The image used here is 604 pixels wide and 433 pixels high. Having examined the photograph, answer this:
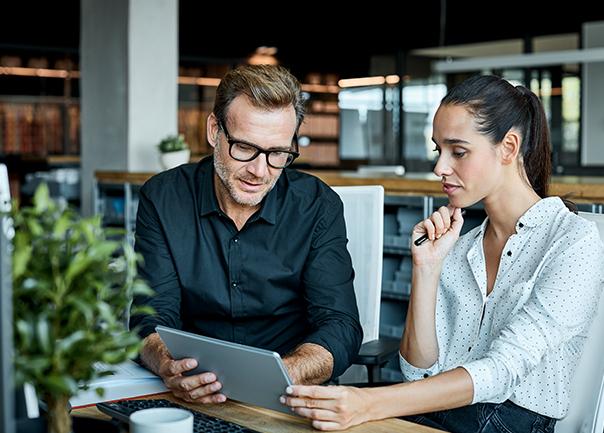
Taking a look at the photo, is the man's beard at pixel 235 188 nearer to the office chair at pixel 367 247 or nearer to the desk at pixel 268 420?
the office chair at pixel 367 247

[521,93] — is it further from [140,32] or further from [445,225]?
[140,32]

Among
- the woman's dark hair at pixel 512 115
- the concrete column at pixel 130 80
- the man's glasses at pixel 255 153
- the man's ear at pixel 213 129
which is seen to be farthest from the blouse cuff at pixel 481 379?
the concrete column at pixel 130 80

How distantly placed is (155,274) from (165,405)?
2.02 feet

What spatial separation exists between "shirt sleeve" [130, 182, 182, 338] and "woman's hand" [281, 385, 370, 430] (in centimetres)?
64

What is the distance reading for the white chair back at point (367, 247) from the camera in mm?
2402

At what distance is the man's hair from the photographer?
2.05 meters

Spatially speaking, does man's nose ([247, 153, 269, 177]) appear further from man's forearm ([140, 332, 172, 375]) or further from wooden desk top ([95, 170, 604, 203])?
wooden desk top ([95, 170, 604, 203])

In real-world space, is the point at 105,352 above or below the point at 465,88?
below

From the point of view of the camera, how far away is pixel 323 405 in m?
1.42

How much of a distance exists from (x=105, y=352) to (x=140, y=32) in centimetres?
537

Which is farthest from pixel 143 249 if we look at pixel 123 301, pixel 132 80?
pixel 132 80

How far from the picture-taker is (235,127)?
2068 mm

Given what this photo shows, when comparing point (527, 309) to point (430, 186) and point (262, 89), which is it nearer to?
point (262, 89)

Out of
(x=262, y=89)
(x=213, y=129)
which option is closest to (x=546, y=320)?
(x=262, y=89)
